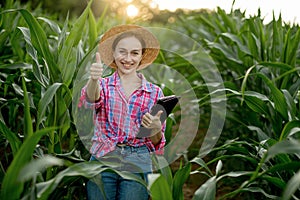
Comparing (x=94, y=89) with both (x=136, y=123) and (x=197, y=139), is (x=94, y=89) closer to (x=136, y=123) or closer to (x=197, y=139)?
(x=136, y=123)

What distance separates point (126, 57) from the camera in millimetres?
1383

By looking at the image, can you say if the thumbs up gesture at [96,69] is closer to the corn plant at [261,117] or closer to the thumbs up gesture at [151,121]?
the thumbs up gesture at [151,121]

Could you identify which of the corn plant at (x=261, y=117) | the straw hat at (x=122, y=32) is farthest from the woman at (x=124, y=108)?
the corn plant at (x=261, y=117)

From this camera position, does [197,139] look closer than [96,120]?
No

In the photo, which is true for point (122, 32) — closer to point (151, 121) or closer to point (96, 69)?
point (96, 69)

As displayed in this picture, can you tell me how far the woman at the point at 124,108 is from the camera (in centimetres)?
139

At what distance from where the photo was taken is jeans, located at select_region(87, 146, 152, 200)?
1.42m

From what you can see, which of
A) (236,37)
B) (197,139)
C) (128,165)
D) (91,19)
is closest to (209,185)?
(128,165)

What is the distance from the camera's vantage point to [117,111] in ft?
4.58

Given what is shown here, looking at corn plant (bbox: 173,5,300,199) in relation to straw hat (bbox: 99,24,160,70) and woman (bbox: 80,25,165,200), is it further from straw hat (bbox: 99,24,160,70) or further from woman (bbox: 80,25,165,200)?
straw hat (bbox: 99,24,160,70)

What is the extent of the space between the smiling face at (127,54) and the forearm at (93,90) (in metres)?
0.10

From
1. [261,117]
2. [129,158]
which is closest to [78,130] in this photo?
[129,158]

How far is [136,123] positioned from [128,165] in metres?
0.13

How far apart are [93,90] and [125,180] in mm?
290
